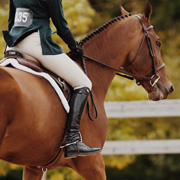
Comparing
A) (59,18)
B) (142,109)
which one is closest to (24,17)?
(59,18)

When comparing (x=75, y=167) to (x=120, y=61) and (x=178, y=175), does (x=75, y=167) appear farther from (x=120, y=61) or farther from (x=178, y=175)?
(x=178, y=175)

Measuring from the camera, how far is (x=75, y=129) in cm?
364

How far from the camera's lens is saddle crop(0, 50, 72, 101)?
349 cm

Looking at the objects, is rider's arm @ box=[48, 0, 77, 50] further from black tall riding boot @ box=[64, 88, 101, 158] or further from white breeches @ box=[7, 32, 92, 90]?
black tall riding boot @ box=[64, 88, 101, 158]

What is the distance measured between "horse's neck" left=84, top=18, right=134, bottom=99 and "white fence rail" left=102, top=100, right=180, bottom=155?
7.42 feet

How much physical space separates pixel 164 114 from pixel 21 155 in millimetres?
3746

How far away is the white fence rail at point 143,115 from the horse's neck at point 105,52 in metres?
2.26

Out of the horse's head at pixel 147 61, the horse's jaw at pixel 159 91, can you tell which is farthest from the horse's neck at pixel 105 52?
the horse's jaw at pixel 159 91

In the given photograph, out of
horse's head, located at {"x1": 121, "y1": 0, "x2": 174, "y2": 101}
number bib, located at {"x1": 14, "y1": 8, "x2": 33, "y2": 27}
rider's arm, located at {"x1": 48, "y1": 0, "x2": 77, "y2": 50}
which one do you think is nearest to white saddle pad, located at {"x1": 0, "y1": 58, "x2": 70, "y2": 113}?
number bib, located at {"x1": 14, "y1": 8, "x2": 33, "y2": 27}

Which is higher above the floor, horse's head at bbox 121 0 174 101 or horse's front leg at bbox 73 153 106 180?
horse's head at bbox 121 0 174 101

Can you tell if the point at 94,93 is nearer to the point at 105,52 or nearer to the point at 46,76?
the point at 105,52

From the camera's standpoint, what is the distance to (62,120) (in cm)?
361

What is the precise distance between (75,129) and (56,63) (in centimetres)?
63

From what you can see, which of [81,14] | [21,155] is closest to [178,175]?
[81,14]
